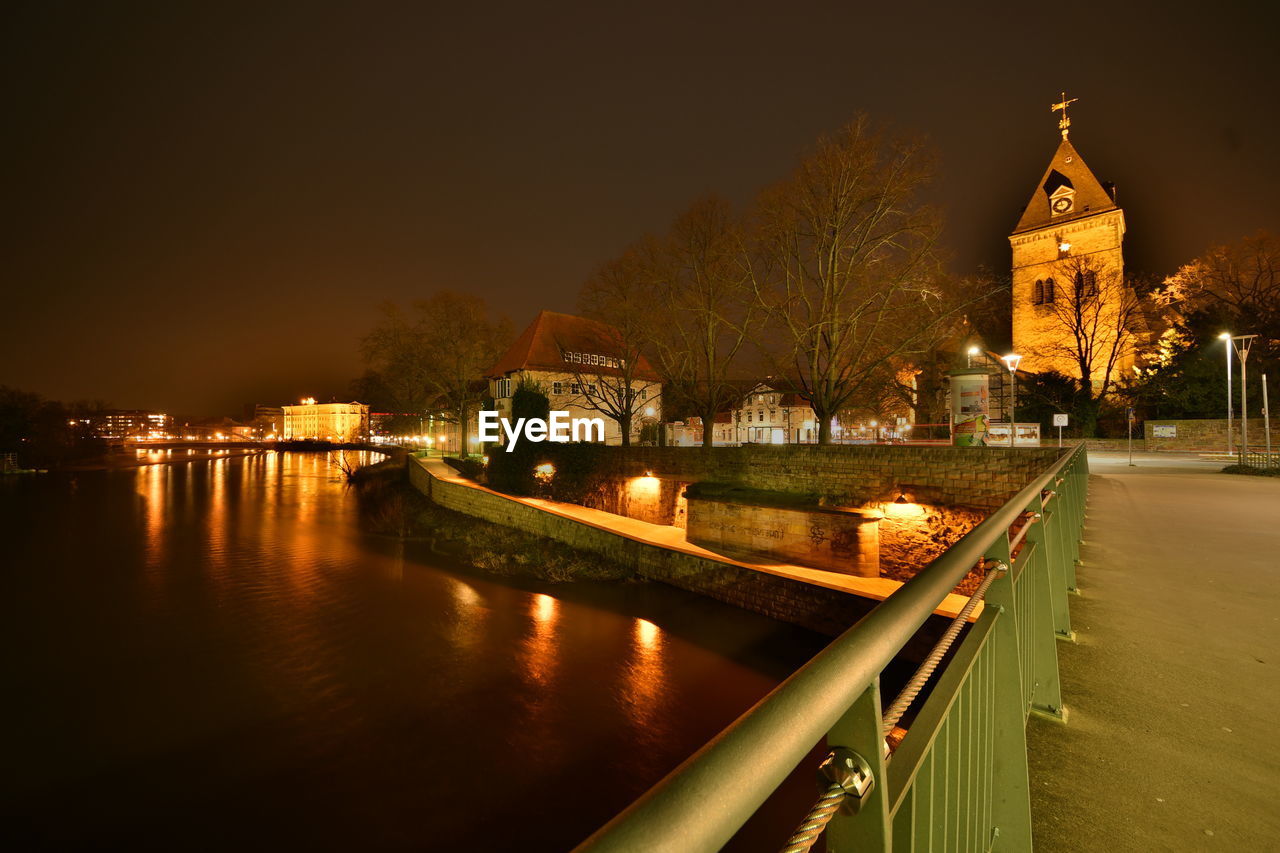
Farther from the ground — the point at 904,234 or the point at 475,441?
the point at 904,234

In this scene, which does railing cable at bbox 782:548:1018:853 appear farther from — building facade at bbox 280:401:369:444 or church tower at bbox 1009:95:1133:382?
building facade at bbox 280:401:369:444

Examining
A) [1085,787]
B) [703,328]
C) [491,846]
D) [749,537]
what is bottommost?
[491,846]

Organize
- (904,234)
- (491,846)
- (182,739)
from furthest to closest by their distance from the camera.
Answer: (904,234)
(182,739)
(491,846)

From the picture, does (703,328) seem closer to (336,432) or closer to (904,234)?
(904,234)

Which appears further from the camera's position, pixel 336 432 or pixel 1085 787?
pixel 336 432

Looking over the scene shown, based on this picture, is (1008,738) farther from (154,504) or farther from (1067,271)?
(1067,271)

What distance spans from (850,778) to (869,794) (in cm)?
4

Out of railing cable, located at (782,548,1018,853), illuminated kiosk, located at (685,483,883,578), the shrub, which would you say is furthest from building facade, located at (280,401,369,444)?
railing cable, located at (782,548,1018,853)

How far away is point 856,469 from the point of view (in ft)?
56.5

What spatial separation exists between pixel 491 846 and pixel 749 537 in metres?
10.4

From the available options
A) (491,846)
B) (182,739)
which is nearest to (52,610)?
(182,739)

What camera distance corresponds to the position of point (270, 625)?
14.6 m

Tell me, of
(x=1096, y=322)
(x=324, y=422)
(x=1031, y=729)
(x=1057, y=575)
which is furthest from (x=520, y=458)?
(x=324, y=422)

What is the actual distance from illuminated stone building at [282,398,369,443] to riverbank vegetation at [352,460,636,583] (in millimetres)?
67065
